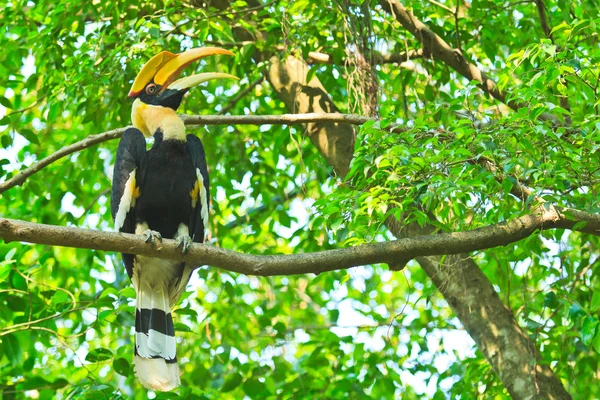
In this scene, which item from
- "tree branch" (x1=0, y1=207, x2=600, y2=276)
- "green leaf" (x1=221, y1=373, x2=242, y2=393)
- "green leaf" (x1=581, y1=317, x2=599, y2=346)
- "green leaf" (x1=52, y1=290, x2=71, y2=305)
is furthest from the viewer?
"green leaf" (x1=221, y1=373, x2=242, y2=393)

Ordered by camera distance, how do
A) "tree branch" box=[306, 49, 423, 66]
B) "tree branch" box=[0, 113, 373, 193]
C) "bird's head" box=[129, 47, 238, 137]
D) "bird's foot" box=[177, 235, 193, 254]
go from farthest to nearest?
"tree branch" box=[306, 49, 423, 66] → "bird's head" box=[129, 47, 238, 137] → "tree branch" box=[0, 113, 373, 193] → "bird's foot" box=[177, 235, 193, 254]

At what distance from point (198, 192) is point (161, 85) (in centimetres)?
76

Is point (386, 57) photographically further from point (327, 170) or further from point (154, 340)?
point (154, 340)

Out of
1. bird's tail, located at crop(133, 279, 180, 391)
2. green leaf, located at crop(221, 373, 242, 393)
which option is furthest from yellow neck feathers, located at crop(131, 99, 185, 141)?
green leaf, located at crop(221, 373, 242, 393)

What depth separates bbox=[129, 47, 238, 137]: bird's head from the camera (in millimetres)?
4633

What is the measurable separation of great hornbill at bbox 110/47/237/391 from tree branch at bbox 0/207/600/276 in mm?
1012

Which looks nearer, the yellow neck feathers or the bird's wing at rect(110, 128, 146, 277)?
the bird's wing at rect(110, 128, 146, 277)

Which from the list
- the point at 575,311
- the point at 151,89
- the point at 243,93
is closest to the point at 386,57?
the point at 243,93

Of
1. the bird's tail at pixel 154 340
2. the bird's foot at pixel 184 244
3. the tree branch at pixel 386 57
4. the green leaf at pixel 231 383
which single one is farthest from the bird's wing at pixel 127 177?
the tree branch at pixel 386 57

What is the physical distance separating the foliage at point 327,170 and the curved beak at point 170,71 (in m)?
0.17

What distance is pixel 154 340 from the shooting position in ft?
14.0

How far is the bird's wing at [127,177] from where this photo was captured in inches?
168

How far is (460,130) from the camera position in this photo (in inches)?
135

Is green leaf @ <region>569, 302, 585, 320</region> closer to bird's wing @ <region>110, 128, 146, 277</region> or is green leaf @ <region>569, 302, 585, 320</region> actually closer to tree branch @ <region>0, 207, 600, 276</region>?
tree branch @ <region>0, 207, 600, 276</region>
